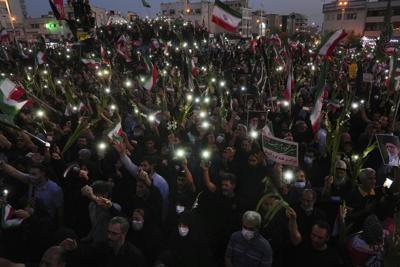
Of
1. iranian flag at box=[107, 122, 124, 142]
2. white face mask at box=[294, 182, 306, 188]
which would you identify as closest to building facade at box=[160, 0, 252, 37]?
iranian flag at box=[107, 122, 124, 142]

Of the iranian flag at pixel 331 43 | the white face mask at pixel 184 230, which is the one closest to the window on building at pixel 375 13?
the iranian flag at pixel 331 43

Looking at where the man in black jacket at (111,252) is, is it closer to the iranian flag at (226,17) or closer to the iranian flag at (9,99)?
the iranian flag at (9,99)

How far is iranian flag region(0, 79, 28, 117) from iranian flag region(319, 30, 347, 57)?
268 inches

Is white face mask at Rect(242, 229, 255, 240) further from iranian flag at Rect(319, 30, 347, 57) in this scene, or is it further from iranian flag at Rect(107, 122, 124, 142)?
iranian flag at Rect(319, 30, 347, 57)

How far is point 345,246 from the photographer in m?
4.10

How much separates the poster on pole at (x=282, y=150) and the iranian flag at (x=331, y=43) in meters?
4.21

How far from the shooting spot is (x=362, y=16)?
235ft

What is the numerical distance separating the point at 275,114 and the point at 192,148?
3231mm

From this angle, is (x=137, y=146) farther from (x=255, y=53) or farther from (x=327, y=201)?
(x=255, y=53)

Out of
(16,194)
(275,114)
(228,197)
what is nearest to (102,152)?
(16,194)

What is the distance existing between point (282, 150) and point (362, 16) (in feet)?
258

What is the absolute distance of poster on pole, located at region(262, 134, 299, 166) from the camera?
4.82 meters

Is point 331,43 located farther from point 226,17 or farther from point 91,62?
point 91,62

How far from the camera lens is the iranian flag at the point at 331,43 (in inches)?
325
